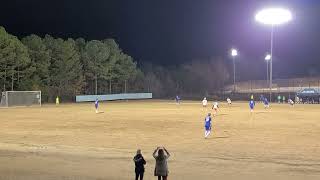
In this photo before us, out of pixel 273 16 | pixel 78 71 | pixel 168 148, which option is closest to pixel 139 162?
pixel 168 148

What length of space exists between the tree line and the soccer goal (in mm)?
9093

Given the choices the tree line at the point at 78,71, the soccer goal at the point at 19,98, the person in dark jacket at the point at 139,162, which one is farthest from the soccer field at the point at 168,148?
the tree line at the point at 78,71

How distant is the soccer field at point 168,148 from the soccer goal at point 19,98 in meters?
35.8

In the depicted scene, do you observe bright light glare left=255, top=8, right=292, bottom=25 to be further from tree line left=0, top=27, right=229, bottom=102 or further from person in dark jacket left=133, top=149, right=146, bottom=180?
person in dark jacket left=133, top=149, right=146, bottom=180

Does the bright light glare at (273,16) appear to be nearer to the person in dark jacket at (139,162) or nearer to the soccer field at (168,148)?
the soccer field at (168,148)

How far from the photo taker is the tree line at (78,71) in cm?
8769

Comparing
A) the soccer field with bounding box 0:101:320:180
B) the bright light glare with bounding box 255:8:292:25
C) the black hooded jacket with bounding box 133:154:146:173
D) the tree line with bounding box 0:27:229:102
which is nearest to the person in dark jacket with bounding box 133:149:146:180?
the black hooded jacket with bounding box 133:154:146:173

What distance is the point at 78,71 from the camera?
10369 cm

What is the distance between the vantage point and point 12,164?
2155cm

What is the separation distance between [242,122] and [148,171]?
23.7 m

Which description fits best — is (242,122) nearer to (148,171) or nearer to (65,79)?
(148,171)

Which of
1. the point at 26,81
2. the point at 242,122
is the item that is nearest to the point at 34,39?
the point at 26,81

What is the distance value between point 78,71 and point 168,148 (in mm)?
79438

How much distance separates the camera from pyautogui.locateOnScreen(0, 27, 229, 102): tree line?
3452 inches
